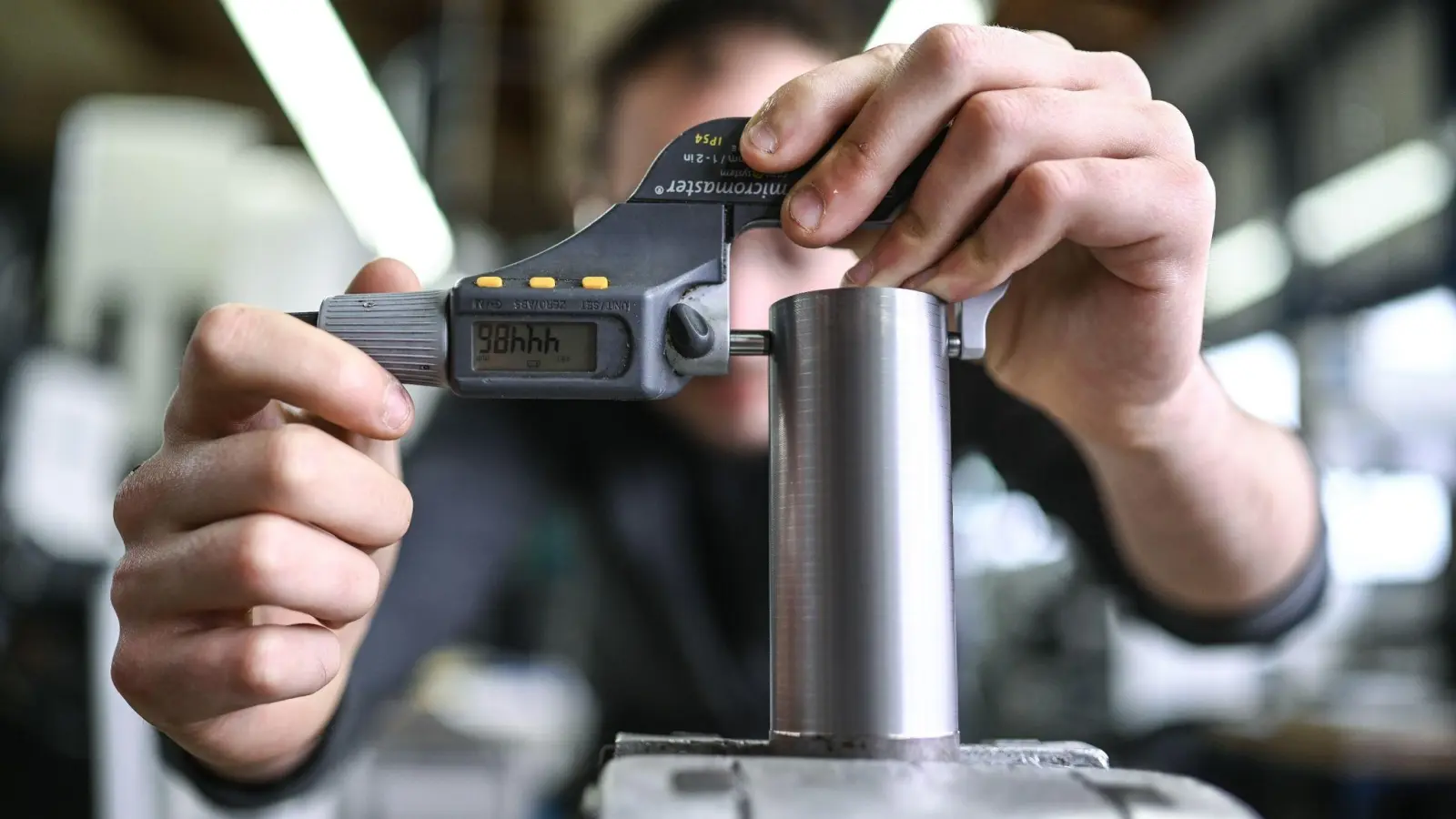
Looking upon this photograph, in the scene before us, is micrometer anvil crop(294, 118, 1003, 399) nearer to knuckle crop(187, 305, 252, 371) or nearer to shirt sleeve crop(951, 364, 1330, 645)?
knuckle crop(187, 305, 252, 371)

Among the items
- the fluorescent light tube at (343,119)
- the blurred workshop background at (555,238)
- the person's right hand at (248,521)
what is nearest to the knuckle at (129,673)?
the person's right hand at (248,521)

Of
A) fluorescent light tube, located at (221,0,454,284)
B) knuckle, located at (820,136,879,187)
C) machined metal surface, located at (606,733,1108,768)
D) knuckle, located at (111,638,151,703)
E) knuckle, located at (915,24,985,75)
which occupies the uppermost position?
fluorescent light tube, located at (221,0,454,284)

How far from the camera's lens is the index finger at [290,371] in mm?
396

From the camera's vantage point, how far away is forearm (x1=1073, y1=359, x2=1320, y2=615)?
0.57 metres

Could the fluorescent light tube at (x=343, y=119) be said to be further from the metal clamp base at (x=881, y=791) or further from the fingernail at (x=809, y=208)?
the metal clamp base at (x=881, y=791)

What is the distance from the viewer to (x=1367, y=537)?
2.51m

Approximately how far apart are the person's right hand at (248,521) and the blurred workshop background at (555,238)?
0.73 m

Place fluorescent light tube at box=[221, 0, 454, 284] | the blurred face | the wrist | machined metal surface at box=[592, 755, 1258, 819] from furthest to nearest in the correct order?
fluorescent light tube at box=[221, 0, 454, 284] < the blurred face < the wrist < machined metal surface at box=[592, 755, 1258, 819]

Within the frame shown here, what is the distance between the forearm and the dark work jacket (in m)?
0.13

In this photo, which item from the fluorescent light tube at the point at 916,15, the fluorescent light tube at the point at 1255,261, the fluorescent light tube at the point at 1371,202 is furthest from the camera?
the fluorescent light tube at the point at 1255,261

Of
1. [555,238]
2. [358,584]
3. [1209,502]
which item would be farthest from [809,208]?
[555,238]

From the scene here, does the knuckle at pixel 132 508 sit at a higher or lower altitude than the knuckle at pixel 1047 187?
lower

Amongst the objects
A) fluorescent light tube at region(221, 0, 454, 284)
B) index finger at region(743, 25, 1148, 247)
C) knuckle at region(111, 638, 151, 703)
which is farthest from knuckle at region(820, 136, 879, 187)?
fluorescent light tube at region(221, 0, 454, 284)

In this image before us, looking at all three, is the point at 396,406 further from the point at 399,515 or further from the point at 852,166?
the point at 852,166
